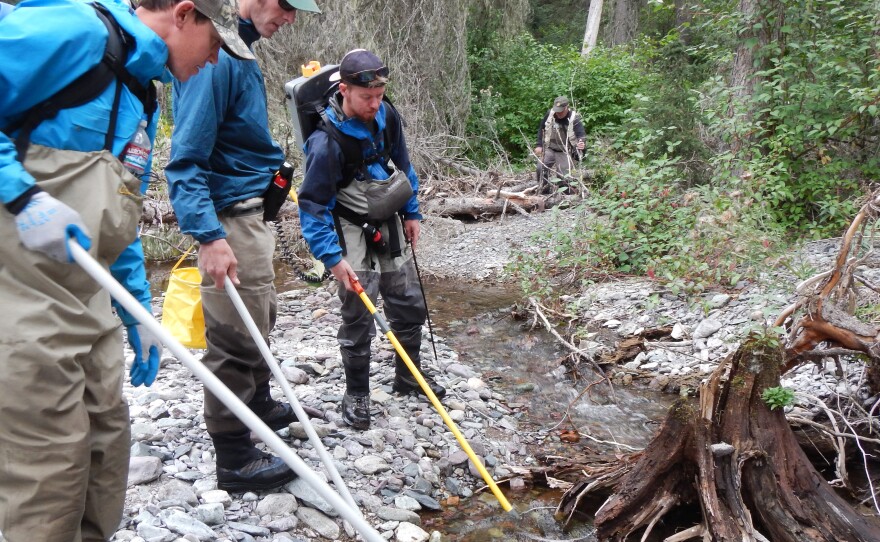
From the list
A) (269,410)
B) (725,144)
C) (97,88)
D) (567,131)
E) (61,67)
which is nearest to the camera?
(61,67)

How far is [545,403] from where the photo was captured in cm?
537

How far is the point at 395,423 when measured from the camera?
14.8 ft

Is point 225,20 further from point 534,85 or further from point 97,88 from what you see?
point 534,85

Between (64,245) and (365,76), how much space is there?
2.24 metres

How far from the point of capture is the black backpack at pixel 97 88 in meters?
2.01

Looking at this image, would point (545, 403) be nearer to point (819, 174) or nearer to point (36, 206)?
point (36, 206)

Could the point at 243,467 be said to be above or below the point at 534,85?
below

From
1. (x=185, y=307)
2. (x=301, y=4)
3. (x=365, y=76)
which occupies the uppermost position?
(x=301, y=4)

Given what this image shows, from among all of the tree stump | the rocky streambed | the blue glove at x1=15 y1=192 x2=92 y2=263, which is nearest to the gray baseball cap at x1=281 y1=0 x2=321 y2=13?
the blue glove at x1=15 y1=192 x2=92 y2=263

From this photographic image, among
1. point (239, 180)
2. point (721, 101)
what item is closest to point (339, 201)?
point (239, 180)

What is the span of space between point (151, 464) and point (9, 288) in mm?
1837

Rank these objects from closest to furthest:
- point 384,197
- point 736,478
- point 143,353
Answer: point 143,353 → point 736,478 → point 384,197

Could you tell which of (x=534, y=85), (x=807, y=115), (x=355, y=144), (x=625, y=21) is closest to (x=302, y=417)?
(x=355, y=144)

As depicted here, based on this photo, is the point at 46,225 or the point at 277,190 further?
the point at 277,190
